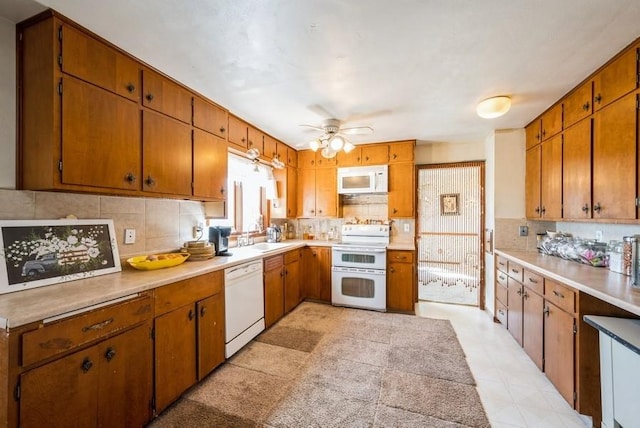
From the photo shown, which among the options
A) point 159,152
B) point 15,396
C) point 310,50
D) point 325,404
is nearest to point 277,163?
point 159,152

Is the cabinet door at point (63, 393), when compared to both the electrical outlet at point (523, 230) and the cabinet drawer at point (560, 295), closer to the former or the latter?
the cabinet drawer at point (560, 295)

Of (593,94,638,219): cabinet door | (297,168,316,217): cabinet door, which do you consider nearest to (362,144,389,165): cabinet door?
(297,168,316,217): cabinet door

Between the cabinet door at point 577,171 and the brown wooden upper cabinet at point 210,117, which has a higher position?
the brown wooden upper cabinet at point 210,117

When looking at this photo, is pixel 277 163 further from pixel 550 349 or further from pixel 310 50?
pixel 550 349

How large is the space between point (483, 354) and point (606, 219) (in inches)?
59.8

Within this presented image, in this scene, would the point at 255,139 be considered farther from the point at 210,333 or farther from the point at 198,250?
the point at 210,333

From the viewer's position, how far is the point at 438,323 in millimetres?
3197

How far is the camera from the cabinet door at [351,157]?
4035mm

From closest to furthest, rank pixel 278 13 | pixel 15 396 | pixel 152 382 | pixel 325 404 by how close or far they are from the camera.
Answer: pixel 15 396
pixel 278 13
pixel 152 382
pixel 325 404

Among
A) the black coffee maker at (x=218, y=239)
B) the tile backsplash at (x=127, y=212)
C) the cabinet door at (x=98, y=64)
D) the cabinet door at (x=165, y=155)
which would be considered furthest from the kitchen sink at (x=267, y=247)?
the cabinet door at (x=98, y=64)

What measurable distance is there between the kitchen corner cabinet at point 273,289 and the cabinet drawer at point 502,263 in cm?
257

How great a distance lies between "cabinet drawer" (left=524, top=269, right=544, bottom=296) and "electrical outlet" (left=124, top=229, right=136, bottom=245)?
10.8 feet

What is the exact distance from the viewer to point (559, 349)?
6.17 ft

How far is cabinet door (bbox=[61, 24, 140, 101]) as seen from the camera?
1.49 meters
